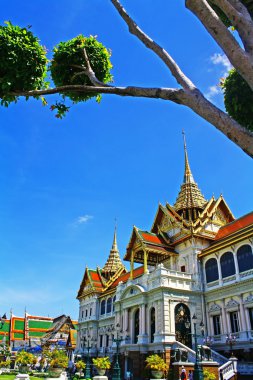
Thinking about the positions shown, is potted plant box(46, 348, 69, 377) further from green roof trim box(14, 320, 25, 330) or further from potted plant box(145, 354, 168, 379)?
green roof trim box(14, 320, 25, 330)

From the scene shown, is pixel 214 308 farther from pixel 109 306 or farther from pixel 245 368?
pixel 109 306

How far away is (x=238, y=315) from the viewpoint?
76.4 ft

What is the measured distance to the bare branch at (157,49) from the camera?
615 centimetres

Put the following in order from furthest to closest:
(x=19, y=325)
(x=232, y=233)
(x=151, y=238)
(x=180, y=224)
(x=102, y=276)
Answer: (x=19, y=325), (x=102, y=276), (x=151, y=238), (x=180, y=224), (x=232, y=233)

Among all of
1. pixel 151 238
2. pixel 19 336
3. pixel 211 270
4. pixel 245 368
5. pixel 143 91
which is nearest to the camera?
pixel 143 91

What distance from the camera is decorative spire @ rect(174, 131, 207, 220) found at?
33.3m

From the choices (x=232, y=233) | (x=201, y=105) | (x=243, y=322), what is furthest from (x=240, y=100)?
(x=232, y=233)

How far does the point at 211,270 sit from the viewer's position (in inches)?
1075

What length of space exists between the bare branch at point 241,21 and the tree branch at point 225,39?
18 centimetres

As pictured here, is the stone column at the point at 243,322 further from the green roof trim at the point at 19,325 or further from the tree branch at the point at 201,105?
the green roof trim at the point at 19,325

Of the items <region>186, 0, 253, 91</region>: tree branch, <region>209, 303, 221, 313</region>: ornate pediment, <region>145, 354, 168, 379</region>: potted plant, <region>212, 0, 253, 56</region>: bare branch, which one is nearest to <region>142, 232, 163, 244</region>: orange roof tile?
<region>209, 303, 221, 313</region>: ornate pediment

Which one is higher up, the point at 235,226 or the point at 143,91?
the point at 235,226

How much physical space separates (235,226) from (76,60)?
75.7ft

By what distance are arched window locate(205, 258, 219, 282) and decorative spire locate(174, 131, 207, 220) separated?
18.6 feet
